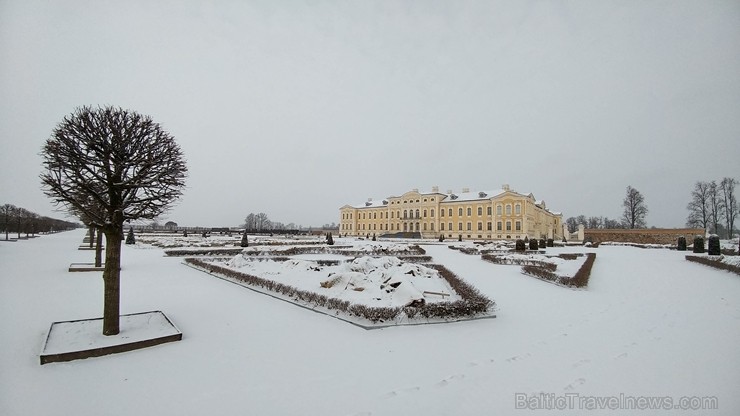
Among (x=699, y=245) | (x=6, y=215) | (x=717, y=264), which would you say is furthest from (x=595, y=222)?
(x=6, y=215)

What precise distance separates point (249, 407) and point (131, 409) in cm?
136

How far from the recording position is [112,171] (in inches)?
265

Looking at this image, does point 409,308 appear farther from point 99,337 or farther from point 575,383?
→ point 99,337

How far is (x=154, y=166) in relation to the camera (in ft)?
22.3

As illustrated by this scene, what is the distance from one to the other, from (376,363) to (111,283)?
5205mm

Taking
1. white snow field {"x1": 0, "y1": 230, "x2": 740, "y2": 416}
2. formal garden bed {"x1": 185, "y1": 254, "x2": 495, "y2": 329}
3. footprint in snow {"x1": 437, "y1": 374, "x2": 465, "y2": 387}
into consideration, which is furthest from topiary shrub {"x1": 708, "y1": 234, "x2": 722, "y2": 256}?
footprint in snow {"x1": 437, "y1": 374, "x2": 465, "y2": 387}

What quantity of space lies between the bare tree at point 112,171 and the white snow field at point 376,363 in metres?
1.97

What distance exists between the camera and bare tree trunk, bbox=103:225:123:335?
633cm

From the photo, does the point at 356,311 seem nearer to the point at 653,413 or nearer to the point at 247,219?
the point at 653,413

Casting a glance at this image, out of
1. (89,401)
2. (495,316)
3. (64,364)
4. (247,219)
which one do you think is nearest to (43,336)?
(64,364)

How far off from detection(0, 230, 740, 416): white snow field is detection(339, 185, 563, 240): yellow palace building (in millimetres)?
53269

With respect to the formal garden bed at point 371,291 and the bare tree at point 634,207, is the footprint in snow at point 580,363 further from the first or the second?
the bare tree at point 634,207

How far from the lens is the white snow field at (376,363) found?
4.25 m

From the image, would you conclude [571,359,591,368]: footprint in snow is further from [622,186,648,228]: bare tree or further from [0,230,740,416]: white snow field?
[622,186,648,228]: bare tree
